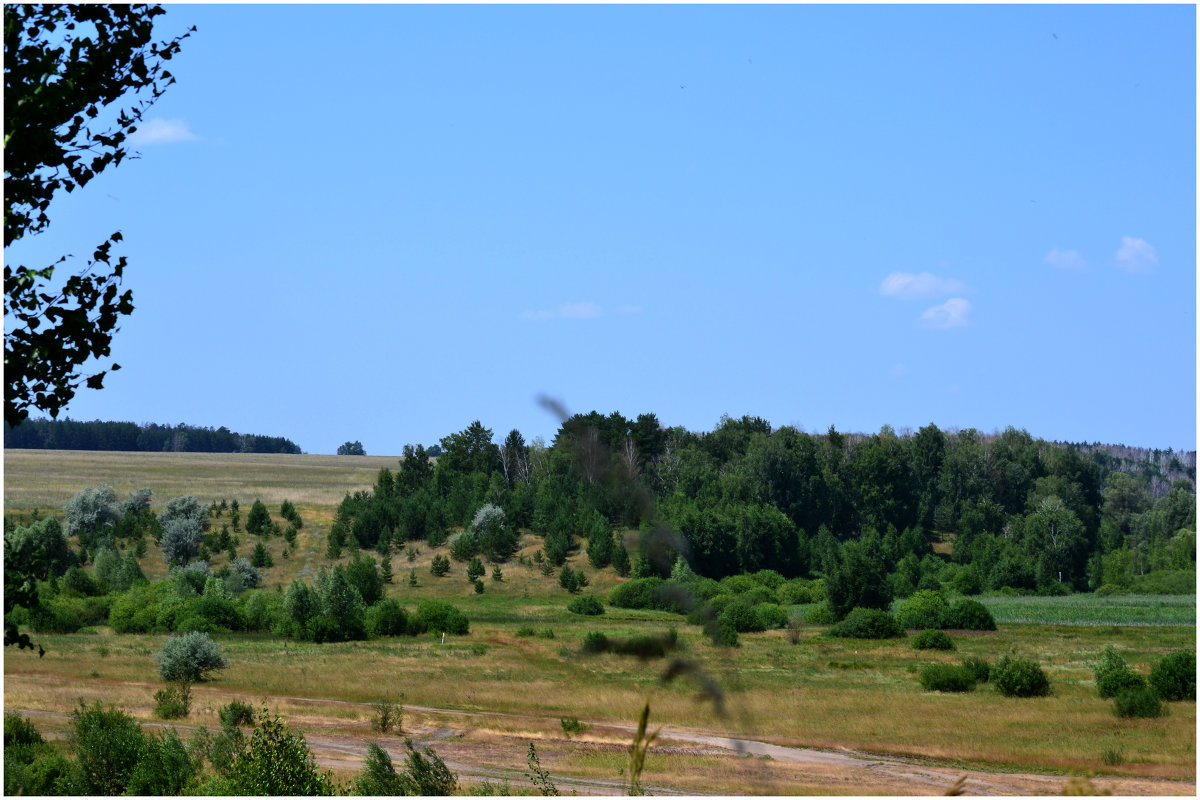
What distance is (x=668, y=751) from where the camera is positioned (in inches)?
1017

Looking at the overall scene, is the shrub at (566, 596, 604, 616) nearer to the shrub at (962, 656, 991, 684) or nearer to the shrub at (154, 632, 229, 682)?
the shrub at (962, 656, 991, 684)

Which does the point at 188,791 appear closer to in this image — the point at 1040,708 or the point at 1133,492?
the point at 1040,708

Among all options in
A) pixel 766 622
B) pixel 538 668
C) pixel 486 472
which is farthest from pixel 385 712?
pixel 486 472

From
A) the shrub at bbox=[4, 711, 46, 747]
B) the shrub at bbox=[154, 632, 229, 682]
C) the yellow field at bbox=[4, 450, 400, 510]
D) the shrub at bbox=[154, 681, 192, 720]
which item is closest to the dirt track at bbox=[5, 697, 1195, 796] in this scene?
the shrub at bbox=[154, 681, 192, 720]

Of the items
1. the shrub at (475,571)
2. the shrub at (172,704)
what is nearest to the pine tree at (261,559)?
the shrub at (475,571)

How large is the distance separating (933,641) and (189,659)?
32.5 m

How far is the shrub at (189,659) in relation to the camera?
3688 centimetres

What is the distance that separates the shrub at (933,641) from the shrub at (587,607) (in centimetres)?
2177

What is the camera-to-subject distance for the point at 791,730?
2878cm

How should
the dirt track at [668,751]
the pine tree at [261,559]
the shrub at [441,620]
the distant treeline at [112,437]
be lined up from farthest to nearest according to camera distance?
1. the distant treeline at [112,437]
2. the pine tree at [261,559]
3. the shrub at [441,620]
4. the dirt track at [668,751]

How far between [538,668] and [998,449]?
73769 mm

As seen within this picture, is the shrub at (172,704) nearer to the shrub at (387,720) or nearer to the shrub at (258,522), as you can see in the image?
the shrub at (387,720)

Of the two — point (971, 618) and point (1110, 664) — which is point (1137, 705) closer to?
point (1110, 664)

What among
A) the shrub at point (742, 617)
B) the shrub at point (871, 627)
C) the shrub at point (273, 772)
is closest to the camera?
the shrub at point (273, 772)
